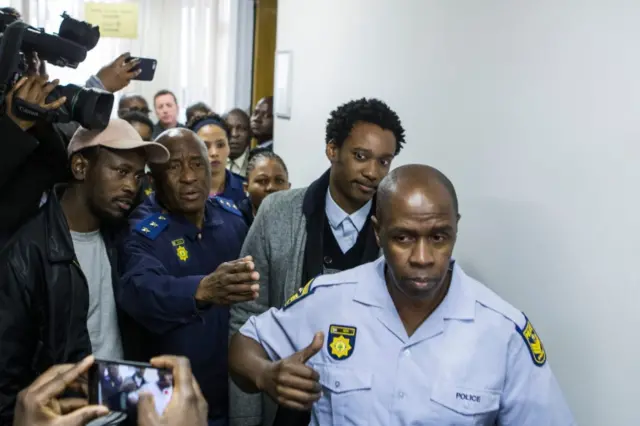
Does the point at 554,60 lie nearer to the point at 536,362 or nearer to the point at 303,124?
the point at 536,362

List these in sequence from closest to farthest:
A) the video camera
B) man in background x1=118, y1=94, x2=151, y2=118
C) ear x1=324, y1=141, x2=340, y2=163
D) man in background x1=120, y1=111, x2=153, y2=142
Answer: the video camera
ear x1=324, y1=141, x2=340, y2=163
man in background x1=120, y1=111, x2=153, y2=142
man in background x1=118, y1=94, x2=151, y2=118

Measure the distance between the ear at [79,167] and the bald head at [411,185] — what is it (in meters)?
0.94

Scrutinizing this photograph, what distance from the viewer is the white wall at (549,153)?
1.62 metres

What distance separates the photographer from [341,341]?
4.80 feet

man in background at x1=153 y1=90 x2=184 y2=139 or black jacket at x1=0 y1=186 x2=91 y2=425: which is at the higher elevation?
man in background at x1=153 y1=90 x2=184 y2=139

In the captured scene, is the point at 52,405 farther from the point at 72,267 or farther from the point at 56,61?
the point at 56,61

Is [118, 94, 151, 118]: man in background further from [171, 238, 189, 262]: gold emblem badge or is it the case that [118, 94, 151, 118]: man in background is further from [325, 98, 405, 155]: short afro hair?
[325, 98, 405, 155]: short afro hair

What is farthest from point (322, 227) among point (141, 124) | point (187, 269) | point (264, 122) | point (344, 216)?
point (264, 122)

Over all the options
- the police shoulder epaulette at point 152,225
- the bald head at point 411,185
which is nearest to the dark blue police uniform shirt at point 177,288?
the police shoulder epaulette at point 152,225

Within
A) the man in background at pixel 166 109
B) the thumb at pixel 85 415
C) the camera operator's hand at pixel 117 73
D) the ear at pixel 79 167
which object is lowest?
the thumb at pixel 85 415

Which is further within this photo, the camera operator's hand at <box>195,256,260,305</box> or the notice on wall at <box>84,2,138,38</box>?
the notice on wall at <box>84,2,138,38</box>

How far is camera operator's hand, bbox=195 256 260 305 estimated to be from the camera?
1638 millimetres

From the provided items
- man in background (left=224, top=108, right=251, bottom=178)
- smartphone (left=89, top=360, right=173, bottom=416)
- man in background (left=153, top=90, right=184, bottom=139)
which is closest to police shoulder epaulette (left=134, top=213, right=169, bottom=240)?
smartphone (left=89, top=360, right=173, bottom=416)

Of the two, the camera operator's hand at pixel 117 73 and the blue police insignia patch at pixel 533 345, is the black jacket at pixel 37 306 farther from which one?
the blue police insignia patch at pixel 533 345
